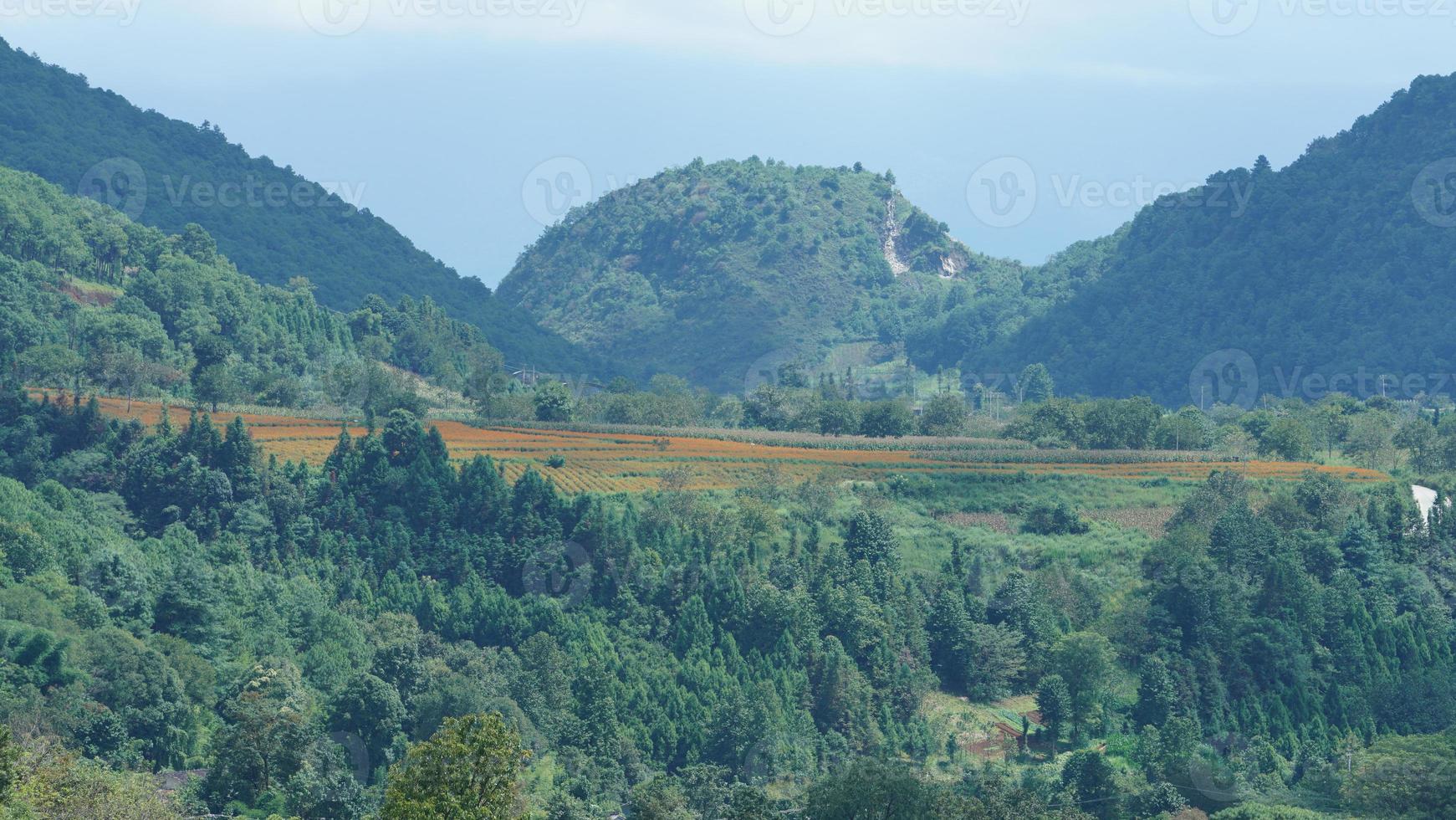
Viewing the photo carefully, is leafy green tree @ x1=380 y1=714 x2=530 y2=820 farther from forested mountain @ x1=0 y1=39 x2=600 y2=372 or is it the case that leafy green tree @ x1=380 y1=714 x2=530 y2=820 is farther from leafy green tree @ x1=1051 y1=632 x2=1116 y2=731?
forested mountain @ x1=0 y1=39 x2=600 y2=372

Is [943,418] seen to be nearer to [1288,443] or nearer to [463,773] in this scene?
[1288,443]

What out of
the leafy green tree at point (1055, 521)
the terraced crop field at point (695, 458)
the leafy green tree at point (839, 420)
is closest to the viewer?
the leafy green tree at point (1055, 521)

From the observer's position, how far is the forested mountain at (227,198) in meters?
158

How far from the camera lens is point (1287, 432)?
104125mm

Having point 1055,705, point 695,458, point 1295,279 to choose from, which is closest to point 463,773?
point 1055,705

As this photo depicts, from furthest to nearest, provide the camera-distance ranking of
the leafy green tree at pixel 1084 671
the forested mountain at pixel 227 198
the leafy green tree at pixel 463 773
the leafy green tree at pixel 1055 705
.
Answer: the forested mountain at pixel 227 198 → the leafy green tree at pixel 1084 671 → the leafy green tree at pixel 1055 705 → the leafy green tree at pixel 463 773

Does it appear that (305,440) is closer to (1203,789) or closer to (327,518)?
(327,518)

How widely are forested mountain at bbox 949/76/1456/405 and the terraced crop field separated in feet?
209

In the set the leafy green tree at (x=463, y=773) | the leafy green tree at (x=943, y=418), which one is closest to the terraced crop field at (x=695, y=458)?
the leafy green tree at (x=943, y=418)

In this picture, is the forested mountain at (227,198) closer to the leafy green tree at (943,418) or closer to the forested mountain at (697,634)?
the leafy green tree at (943,418)

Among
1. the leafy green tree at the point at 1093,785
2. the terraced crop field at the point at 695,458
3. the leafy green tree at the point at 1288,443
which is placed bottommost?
the leafy green tree at the point at 1093,785

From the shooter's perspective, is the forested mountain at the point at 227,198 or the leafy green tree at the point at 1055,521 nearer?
the leafy green tree at the point at 1055,521

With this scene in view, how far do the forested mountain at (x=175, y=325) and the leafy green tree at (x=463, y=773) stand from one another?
5750 centimetres

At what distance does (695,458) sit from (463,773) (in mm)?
51362
